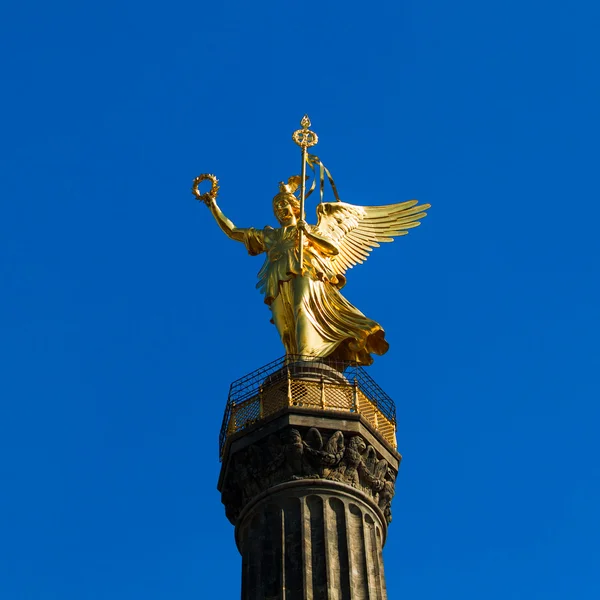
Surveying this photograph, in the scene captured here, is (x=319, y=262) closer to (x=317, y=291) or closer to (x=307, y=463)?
(x=317, y=291)

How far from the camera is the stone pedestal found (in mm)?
32281

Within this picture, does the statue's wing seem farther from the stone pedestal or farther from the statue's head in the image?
the stone pedestal

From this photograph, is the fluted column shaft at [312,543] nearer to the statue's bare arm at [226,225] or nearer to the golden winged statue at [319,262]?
the golden winged statue at [319,262]

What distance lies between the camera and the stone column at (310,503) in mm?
32250

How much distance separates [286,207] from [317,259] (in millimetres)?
1997

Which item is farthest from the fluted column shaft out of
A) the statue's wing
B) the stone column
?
the statue's wing

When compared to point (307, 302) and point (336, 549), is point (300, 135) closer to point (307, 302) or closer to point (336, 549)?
point (307, 302)

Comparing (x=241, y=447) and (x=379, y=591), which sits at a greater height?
(x=241, y=447)

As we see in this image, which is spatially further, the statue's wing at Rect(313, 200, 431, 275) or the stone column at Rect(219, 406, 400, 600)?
the statue's wing at Rect(313, 200, 431, 275)

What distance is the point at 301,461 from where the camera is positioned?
33906 mm

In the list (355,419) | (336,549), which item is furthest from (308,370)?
(336,549)

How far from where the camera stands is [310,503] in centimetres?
3347

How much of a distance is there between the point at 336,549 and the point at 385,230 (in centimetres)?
1154

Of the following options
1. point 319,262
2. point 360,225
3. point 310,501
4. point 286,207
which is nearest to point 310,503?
point 310,501
